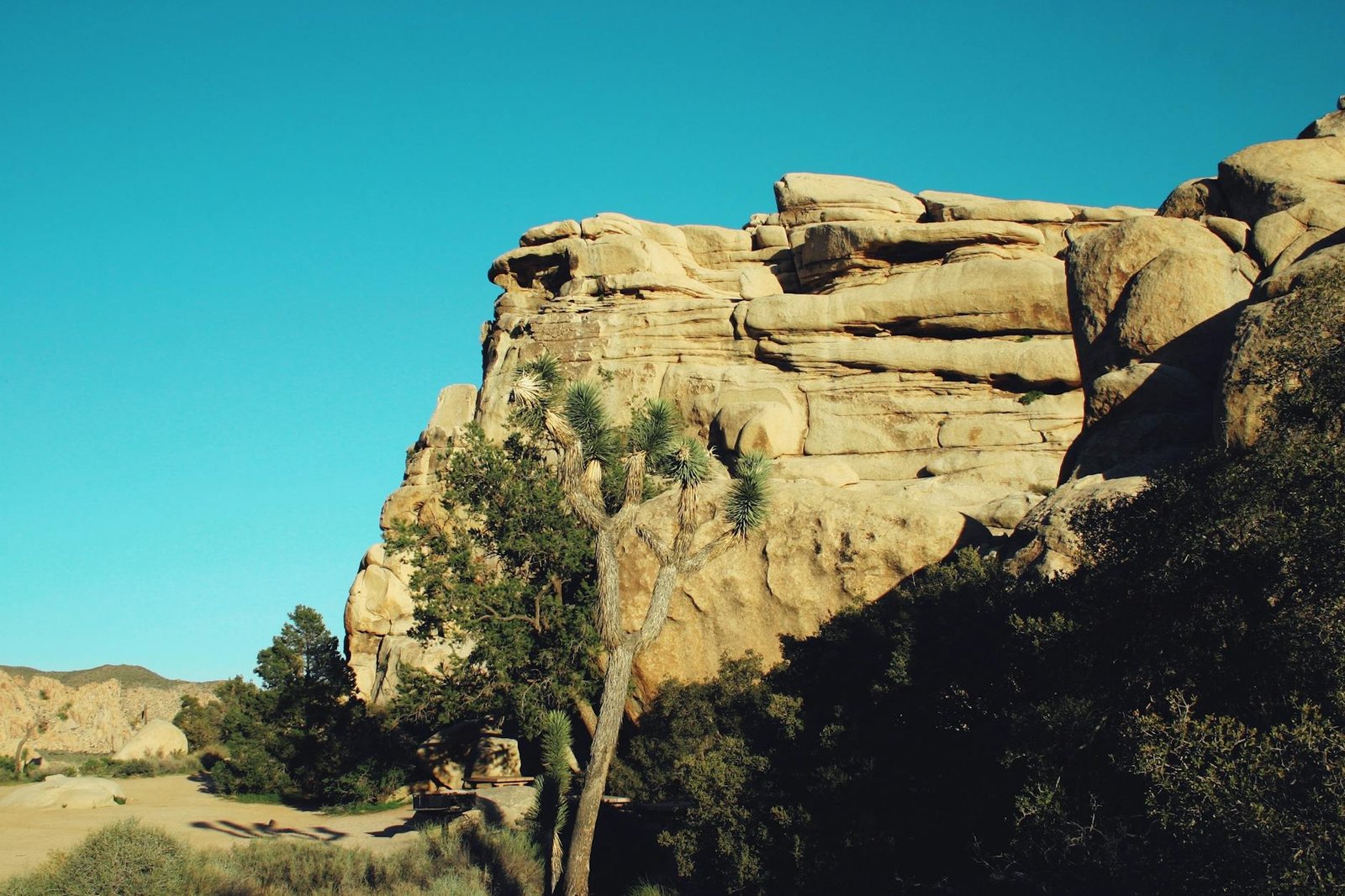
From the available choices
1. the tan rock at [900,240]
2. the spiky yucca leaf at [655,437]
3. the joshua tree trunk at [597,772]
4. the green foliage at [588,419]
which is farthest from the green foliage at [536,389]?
the tan rock at [900,240]

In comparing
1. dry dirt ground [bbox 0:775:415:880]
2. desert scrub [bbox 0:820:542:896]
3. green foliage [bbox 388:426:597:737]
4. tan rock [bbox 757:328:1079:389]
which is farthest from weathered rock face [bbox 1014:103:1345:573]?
dry dirt ground [bbox 0:775:415:880]

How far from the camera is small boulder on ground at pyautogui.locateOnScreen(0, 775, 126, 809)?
92.7ft

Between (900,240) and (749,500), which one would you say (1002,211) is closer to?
(900,240)

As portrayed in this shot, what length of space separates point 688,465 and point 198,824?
16707 mm

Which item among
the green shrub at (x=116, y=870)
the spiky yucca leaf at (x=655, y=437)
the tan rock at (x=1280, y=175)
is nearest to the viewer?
the green shrub at (x=116, y=870)

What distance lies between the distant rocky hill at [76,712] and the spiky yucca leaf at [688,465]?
37.6 m

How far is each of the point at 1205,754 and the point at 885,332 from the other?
32.3 metres

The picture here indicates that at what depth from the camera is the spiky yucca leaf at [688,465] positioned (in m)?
19.0

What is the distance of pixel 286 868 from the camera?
1942 centimetres

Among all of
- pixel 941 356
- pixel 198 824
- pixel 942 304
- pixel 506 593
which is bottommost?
pixel 198 824

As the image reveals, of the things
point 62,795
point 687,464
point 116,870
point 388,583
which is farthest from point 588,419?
point 388,583

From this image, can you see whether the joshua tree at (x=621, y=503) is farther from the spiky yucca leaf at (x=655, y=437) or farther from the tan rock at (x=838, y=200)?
the tan rock at (x=838, y=200)

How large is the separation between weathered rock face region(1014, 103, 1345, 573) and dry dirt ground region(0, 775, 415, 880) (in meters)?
15.8

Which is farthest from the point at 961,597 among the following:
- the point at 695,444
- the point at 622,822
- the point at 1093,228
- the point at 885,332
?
the point at 1093,228
